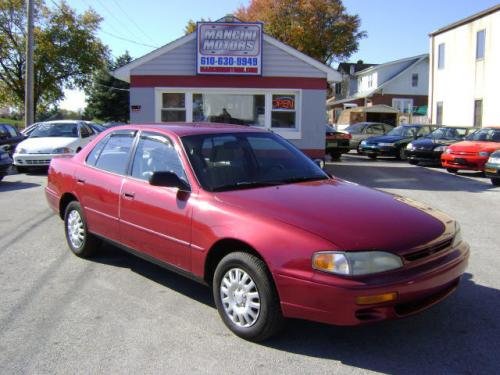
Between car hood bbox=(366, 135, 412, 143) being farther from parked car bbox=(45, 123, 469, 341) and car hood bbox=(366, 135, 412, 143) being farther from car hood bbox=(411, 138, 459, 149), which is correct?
parked car bbox=(45, 123, 469, 341)

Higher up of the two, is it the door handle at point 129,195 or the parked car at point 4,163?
the door handle at point 129,195

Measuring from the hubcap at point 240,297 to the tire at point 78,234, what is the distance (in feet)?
7.92

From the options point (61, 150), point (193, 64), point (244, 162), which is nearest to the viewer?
point (244, 162)

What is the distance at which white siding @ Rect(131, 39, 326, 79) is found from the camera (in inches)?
607

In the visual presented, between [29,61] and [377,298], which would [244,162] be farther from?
[29,61]

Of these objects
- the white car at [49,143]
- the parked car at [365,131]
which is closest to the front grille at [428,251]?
the white car at [49,143]

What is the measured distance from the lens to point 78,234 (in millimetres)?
6145

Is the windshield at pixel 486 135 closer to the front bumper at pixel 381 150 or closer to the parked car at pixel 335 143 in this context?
the front bumper at pixel 381 150

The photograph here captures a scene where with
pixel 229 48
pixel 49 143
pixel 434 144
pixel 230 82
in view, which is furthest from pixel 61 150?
pixel 434 144

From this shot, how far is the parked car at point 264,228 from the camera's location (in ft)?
11.6

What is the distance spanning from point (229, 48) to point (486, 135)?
805cm

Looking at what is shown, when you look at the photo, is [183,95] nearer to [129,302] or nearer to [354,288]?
[129,302]

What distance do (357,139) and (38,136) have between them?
14872mm

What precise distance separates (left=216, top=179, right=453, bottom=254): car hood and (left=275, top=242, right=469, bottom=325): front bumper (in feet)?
0.73
